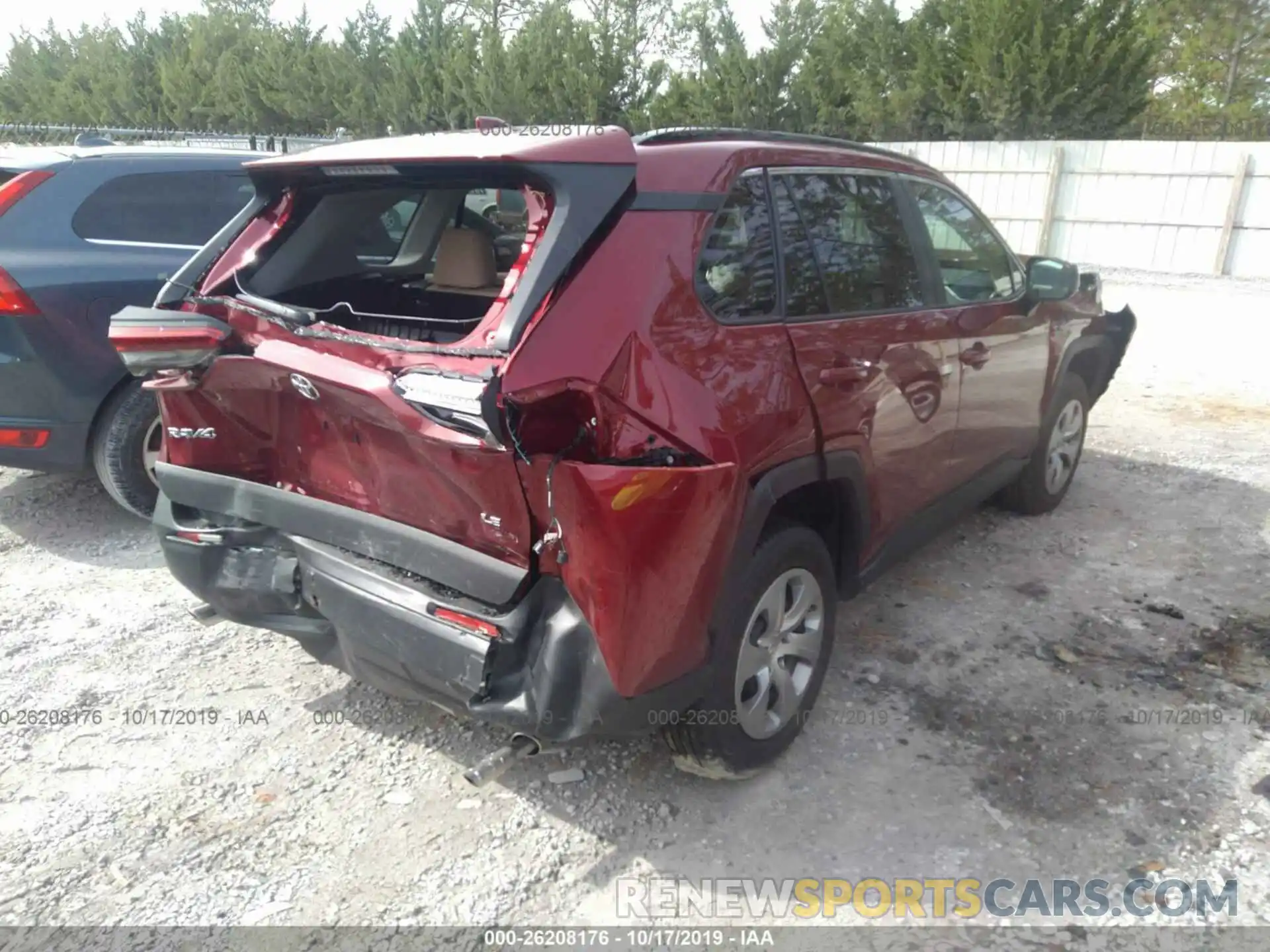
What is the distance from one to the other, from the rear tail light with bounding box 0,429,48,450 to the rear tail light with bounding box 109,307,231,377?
2.03 m

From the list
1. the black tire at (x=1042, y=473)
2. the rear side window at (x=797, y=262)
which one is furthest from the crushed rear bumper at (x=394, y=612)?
the black tire at (x=1042, y=473)

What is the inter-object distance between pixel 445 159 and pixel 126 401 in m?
3.08

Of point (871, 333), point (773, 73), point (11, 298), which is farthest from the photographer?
point (773, 73)

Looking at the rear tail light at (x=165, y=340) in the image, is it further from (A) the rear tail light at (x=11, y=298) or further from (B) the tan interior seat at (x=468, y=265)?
(A) the rear tail light at (x=11, y=298)

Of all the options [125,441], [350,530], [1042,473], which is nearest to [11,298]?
[125,441]

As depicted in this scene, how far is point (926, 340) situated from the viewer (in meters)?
3.44

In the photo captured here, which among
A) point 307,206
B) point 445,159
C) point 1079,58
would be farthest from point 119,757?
point 1079,58

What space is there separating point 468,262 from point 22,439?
272 centimetres

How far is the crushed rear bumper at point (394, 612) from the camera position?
2346 mm

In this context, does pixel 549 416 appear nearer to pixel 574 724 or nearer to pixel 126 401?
pixel 574 724

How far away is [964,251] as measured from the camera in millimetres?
4008

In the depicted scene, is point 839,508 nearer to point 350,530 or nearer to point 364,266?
point 350,530

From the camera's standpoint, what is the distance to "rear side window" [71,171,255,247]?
188 inches

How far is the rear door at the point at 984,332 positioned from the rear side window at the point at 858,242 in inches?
10.1
